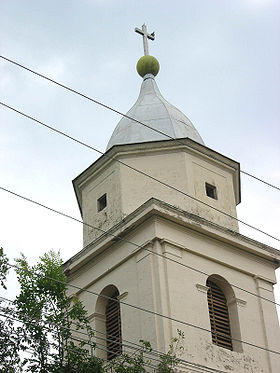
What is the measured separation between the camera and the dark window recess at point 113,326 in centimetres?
2133

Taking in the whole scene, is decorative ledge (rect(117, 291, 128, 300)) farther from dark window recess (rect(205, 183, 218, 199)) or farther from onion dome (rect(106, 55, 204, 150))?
onion dome (rect(106, 55, 204, 150))

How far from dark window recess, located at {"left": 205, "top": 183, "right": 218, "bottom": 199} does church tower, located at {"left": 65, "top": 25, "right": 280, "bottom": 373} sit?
40 millimetres

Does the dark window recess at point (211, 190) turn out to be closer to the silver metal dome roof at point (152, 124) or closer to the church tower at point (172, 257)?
the church tower at point (172, 257)

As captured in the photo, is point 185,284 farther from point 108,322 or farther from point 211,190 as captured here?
point 211,190

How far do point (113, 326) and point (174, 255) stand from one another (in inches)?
95.3

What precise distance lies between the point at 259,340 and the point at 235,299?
1112 mm

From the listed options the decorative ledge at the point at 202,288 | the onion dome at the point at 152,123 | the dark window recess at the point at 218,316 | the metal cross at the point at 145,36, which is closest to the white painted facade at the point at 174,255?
the decorative ledge at the point at 202,288

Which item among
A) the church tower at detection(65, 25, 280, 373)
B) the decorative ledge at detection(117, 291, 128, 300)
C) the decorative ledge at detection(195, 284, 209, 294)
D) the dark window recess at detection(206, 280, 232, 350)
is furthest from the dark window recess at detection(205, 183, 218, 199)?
the decorative ledge at detection(117, 291, 128, 300)

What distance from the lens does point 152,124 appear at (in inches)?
977

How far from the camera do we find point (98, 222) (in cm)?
2356

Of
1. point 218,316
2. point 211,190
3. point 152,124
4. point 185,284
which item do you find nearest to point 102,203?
point 152,124

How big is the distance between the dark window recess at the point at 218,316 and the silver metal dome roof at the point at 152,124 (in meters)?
4.39

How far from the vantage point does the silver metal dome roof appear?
24266 millimetres

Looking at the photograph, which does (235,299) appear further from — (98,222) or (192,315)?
(98,222)
